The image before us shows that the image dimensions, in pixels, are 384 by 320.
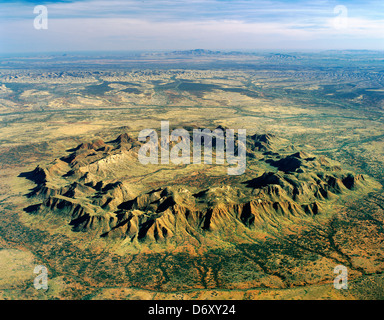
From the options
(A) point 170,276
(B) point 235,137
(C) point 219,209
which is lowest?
(A) point 170,276

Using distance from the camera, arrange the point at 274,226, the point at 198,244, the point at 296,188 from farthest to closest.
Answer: the point at 296,188
the point at 274,226
the point at 198,244

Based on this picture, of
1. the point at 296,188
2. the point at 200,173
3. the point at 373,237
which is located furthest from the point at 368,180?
Answer: the point at 200,173

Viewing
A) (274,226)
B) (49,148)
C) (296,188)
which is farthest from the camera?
(49,148)

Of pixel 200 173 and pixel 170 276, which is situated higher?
pixel 200 173

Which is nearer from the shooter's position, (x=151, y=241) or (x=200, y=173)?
(x=151, y=241)

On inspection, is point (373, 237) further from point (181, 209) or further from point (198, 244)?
point (181, 209)

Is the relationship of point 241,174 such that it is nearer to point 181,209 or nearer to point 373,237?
point 181,209
